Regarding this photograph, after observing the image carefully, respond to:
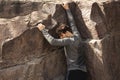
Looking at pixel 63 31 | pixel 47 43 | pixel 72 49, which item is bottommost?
pixel 72 49

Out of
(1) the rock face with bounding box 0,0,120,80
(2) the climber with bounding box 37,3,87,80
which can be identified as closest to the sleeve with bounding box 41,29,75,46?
(2) the climber with bounding box 37,3,87,80

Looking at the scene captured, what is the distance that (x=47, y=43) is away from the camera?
4.59m

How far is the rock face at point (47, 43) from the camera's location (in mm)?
4375

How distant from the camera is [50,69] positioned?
4664mm

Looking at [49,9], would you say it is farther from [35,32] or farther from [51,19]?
[35,32]

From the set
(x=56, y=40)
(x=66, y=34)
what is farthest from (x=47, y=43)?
(x=66, y=34)

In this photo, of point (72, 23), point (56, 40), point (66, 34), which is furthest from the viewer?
point (72, 23)

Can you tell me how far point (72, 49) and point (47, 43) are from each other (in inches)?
15.3

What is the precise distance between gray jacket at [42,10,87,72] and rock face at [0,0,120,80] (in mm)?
136

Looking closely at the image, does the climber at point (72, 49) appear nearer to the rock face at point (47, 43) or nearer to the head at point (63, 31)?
the head at point (63, 31)

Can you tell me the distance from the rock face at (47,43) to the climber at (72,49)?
134 mm

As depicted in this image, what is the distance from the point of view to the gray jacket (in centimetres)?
442

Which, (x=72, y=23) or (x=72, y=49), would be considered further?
(x=72, y=23)

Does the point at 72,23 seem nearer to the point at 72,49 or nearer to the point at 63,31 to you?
the point at 63,31
